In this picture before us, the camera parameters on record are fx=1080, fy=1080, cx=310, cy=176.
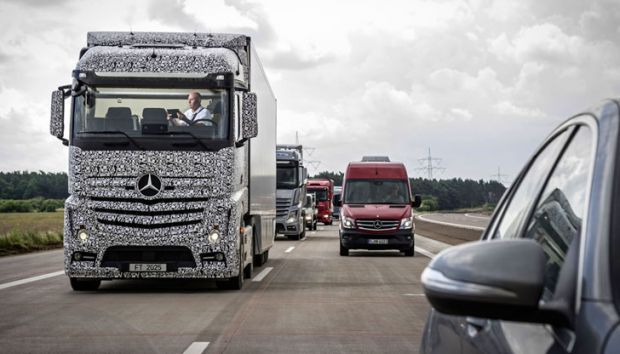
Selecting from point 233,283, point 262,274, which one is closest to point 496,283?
point 233,283

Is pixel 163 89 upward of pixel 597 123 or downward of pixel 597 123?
upward

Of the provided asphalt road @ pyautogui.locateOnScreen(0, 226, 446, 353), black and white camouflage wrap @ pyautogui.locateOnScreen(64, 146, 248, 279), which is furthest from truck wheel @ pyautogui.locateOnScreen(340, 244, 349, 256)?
black and white camouflage wrap @ pyautogui.locateOnScreen(64, 146, 248, 279)

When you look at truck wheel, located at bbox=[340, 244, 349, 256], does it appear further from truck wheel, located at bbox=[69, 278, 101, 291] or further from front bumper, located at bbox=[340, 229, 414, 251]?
truck wheel, located at bbox=[69, 278, 101, 291]

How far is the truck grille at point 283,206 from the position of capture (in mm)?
38500

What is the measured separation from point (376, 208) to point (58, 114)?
13989mm

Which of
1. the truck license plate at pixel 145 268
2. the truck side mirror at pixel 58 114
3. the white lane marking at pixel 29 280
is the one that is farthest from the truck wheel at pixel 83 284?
the truck side mirror at pixel 58 114

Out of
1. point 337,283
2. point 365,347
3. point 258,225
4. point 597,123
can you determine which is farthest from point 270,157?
point 597,123

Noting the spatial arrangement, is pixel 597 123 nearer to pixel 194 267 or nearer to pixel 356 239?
pixel 194 267

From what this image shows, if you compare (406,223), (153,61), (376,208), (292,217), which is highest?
(153,61)

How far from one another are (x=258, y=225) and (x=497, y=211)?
14.4m

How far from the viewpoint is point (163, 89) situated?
15.3 meters

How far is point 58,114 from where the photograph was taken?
1473 centimetres

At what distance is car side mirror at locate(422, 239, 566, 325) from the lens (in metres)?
2.19

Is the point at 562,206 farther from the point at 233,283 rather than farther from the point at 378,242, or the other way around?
the point at 378,242
